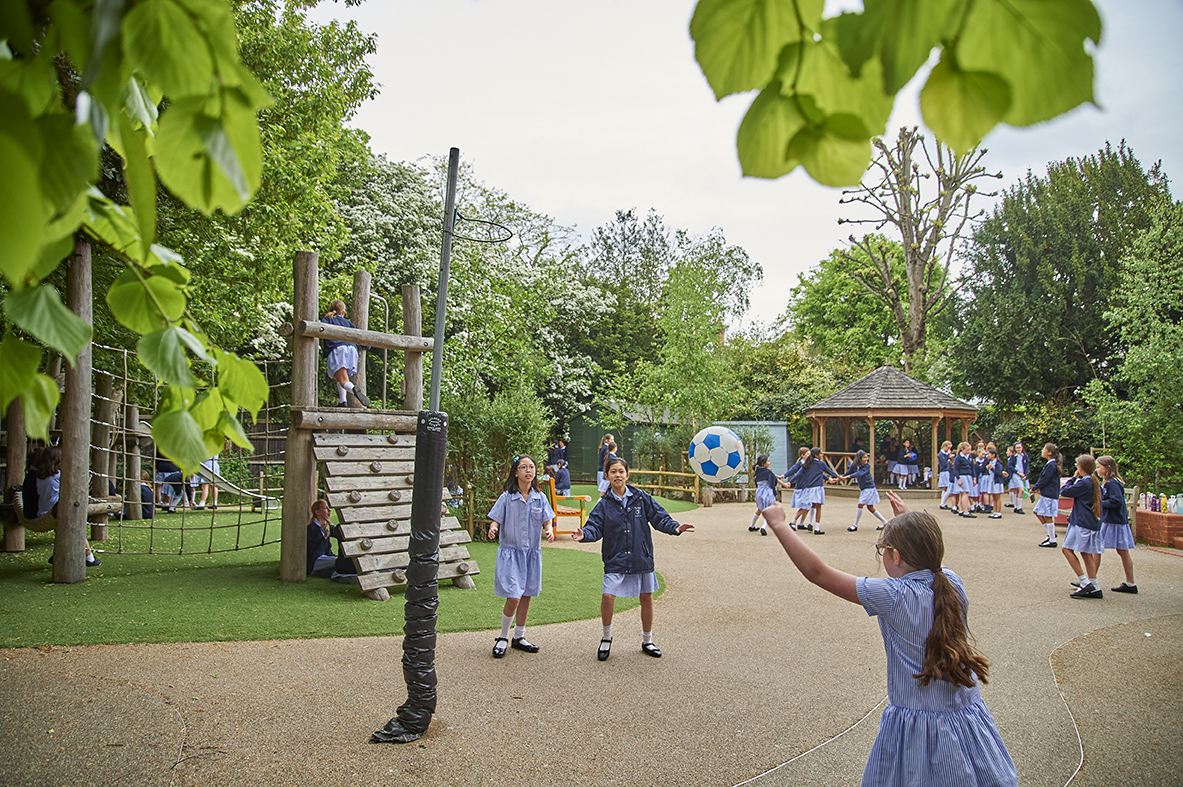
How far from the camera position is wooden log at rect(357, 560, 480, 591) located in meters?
9.47

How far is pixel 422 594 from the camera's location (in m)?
5.41

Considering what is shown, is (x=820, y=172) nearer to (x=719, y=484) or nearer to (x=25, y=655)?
(x=25, y=655)

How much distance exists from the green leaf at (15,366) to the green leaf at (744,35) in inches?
42.3

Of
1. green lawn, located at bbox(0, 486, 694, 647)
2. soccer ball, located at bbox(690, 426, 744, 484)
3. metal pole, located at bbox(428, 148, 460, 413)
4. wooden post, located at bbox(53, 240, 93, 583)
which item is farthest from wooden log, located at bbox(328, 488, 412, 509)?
soccer ball, located at bbox(690, 426, 744, 484)

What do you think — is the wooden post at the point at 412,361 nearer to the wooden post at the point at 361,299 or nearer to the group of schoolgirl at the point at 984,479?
the wooden post at the point at 361,299

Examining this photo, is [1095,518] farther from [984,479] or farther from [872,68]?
[984,479]

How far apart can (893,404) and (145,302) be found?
27.6 metres

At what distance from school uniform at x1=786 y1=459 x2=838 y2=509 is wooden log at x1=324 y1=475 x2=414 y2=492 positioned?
29.2 ft

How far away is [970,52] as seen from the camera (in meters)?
0.82

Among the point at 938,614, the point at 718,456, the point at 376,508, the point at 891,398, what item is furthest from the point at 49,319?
the point at 891,398

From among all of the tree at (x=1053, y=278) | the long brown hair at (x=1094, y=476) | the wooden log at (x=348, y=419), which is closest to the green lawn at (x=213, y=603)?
the wooden log at (x=348, y=419)

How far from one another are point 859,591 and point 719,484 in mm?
21121

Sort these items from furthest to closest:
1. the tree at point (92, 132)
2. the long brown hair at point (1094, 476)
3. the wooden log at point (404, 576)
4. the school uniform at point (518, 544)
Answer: the long brown hair at point (1094, 476)
the wooden log at point (404, 576)
the school uniform at point (518, 544)
the tree at point (92, 132)

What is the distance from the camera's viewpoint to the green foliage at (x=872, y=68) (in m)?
0.79
